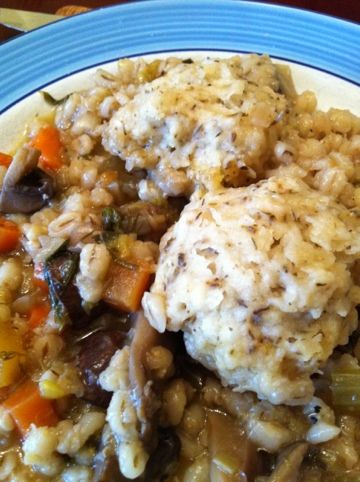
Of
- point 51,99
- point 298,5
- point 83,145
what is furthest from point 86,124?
point 298,5

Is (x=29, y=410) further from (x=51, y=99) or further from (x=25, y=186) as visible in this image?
(x=51, y=99)

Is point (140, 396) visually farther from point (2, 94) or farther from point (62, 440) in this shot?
point (2, 94)

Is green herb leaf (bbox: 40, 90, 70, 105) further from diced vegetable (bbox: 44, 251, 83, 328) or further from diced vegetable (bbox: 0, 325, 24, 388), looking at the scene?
diced vegetable (bbox: 0, 325, 24, 388)

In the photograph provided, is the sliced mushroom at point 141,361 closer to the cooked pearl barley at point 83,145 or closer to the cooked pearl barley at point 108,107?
the cooked pearl barley at point 83,145

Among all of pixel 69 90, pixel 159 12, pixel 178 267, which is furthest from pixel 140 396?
pixel 159 12

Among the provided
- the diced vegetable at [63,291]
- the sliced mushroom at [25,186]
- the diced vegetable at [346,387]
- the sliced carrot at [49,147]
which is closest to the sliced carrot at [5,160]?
the sliced carrot at [49,147]
